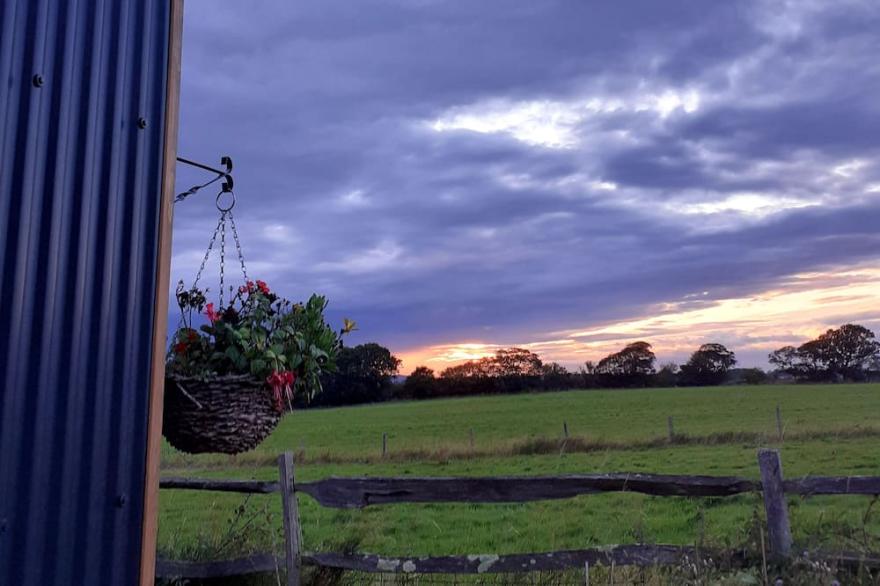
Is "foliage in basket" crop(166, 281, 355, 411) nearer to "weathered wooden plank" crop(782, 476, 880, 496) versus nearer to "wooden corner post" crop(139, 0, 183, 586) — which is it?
"wooden corner post" crop(139, 0, 183, 586)

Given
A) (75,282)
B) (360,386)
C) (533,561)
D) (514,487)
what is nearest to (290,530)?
(514,487)

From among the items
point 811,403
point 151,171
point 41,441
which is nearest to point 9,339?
point 41,441

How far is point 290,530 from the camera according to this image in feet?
16.9

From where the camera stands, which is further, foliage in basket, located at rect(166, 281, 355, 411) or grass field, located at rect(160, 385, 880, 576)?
grass field, located at rect(160, 385, 880, 576)

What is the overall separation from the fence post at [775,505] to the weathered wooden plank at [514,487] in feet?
0.33

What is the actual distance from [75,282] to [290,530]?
122 inches

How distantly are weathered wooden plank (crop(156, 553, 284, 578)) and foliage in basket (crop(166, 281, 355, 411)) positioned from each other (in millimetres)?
2218

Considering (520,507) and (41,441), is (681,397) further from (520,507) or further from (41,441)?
(41,441)

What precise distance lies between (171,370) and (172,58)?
4.11 ft

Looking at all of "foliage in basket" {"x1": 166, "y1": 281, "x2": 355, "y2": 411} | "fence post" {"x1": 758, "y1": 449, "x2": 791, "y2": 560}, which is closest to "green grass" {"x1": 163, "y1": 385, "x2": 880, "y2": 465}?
"fence post" {"x1": 758, "y1": 449, "x2": 791, "y2": 560}

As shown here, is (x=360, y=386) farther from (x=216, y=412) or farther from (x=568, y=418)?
(x=216, y=412)

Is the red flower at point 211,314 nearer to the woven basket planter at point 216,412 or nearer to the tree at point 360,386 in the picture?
the woven basket planter at point 216,412

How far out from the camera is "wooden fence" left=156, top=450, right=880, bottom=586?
14.8 ft

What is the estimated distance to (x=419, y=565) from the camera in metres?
4.79
